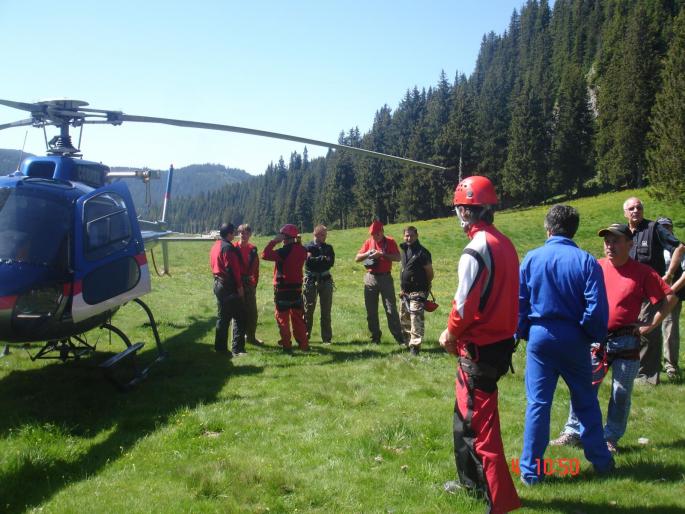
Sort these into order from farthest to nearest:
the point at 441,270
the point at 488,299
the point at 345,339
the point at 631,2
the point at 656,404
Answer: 1. the point at 631,2
2. the point at 441,270
3. the point at 345,339
4. the point at 656,404
5. the point at 488,299

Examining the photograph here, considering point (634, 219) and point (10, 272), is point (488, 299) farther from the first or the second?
point (10, 272)

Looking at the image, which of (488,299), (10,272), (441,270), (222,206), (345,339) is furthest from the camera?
(222,206)

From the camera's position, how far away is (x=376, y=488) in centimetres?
434

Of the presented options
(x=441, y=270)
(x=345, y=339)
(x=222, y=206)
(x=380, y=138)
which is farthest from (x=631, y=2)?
(x=222, y=206)

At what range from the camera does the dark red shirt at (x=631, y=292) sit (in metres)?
5.10

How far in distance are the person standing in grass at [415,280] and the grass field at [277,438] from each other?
1.47ft

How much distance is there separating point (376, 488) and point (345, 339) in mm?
6600

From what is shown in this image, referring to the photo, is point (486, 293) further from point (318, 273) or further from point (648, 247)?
point (318, 273)

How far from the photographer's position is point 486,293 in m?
3.81

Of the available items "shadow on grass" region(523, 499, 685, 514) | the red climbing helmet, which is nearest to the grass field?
"shadow on grass" region(523, 499, 685, 514)

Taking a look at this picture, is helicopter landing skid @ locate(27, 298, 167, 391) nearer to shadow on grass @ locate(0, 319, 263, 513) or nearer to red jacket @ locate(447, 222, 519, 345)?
shadow on grass @ locate(0, 319, 263, 513)

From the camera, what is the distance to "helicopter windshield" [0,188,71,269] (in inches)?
232

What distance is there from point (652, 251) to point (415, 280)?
11.6 ft
